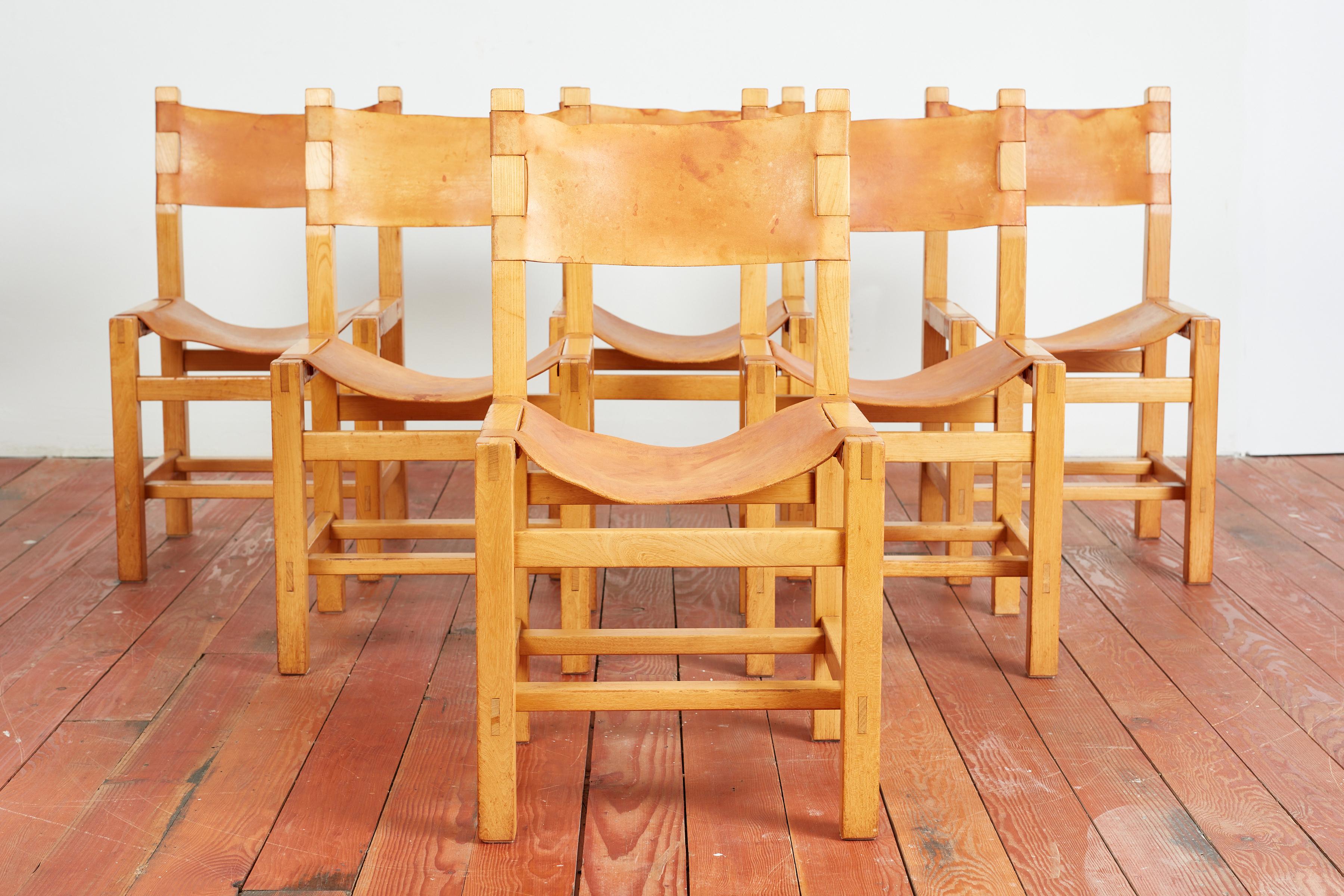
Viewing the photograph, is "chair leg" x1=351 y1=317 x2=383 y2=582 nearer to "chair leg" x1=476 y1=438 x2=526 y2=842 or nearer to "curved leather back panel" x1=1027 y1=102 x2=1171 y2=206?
"chair leg" x1=476 y1=438 x2=526 y2=842

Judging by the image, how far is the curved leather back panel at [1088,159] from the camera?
2715 mm

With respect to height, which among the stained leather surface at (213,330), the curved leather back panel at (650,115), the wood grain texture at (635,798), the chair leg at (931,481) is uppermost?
the curved leather back panel at (650,115)

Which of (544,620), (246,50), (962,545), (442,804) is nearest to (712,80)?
(246,50)

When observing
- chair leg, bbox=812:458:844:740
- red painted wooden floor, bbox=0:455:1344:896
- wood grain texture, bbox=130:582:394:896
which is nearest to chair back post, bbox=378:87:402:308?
red painted wooden floor, bbox=0:455:1344:896

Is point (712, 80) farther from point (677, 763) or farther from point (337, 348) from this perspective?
point (677, 763)

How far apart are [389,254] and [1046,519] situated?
1474 mm

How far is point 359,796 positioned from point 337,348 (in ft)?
2.96

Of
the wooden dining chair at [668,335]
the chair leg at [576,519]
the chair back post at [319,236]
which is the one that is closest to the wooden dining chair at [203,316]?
the chair back post at [319,236]

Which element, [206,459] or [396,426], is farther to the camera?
[396,426]

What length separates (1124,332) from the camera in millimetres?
2664

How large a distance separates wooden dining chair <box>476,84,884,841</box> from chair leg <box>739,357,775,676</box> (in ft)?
0.78

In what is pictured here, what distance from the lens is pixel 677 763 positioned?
6.03ft

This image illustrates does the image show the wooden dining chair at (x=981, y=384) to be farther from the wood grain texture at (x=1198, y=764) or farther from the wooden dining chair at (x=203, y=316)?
the wooden dining chair at (x=203, y=316)

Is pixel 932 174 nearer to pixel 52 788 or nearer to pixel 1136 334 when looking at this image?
pixel 1136 334
